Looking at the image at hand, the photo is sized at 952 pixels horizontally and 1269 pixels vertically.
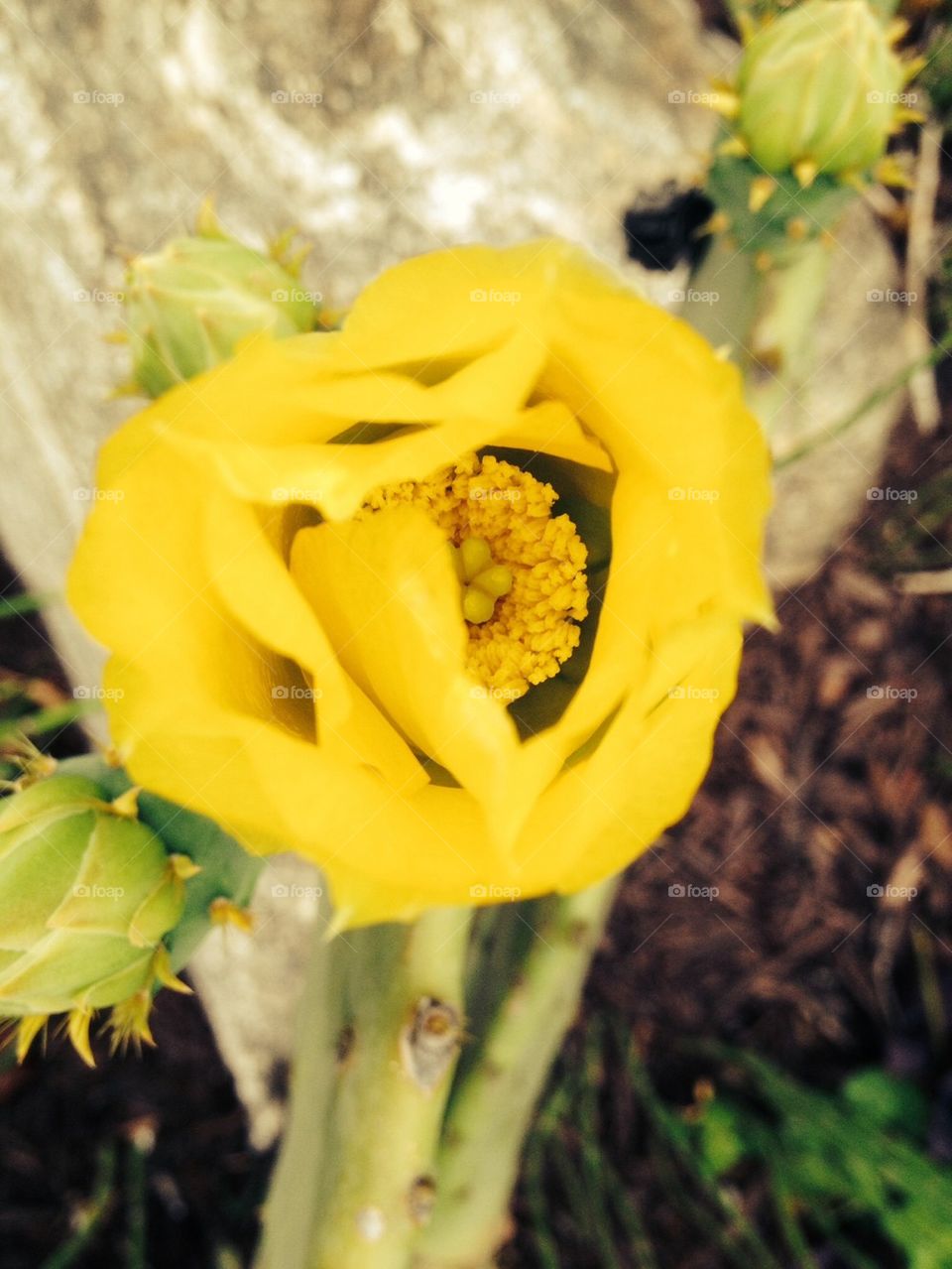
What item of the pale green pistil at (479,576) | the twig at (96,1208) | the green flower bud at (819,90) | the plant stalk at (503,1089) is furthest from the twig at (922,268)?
the twig at (96,1208)

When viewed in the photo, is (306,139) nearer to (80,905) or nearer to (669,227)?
(669,227)

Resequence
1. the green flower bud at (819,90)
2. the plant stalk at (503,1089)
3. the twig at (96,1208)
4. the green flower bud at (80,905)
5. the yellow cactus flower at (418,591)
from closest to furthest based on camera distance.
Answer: the yellow cactus flower at (418,591) → the green flower bud at (80,905) → the green flower bud at (819,90) → the plant stalk at (503,1089) → the twig at (96,1208)

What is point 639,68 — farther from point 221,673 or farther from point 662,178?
point 221,673

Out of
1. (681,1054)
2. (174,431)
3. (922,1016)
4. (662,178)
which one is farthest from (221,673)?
(922,1016)

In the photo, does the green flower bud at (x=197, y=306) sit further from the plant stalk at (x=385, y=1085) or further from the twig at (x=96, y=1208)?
the twig at (x=96, y=1208)

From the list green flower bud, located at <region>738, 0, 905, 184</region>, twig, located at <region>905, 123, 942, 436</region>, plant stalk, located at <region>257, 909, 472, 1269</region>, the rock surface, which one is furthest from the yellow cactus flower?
twig, located at <region>905, 123, 942, 436</region>

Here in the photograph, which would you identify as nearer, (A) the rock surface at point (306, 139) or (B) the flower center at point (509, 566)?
(B) the flower center at point (509, 566)

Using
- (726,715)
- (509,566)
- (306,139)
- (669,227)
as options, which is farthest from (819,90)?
(726,715)
